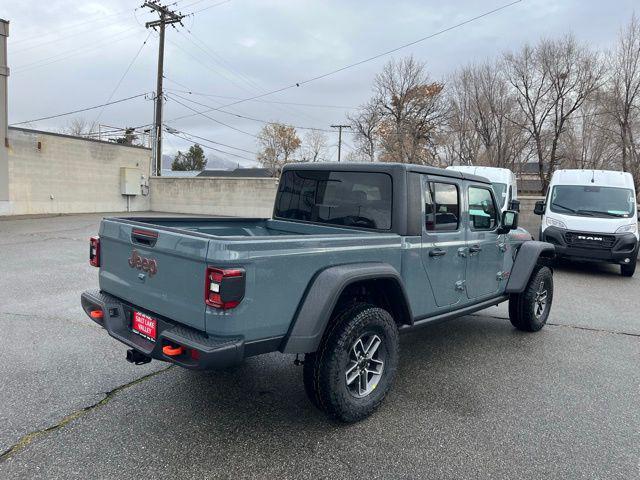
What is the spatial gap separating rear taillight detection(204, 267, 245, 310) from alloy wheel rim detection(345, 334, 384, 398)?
998mm

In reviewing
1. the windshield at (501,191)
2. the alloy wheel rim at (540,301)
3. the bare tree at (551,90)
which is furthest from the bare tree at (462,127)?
the alloy wheel rim at (540,301)

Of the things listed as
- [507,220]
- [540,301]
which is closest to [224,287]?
[507,220]

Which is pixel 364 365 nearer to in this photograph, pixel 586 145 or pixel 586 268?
pixel 586 268

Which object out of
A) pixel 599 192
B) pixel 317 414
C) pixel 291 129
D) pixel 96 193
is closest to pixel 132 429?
pixel 317 414

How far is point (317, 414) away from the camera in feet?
10.9

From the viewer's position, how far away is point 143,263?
3090 millimetres

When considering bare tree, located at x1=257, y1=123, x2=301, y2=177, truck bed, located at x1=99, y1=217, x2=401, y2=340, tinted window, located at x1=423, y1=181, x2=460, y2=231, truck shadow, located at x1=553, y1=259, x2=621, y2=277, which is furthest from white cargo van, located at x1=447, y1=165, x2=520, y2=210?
bare tree, located at x1=257, y1=123, x2=301, y2=177

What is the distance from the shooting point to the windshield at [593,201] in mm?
9945

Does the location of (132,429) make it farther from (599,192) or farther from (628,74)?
(628,74)

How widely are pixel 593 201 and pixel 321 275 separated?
9580mm

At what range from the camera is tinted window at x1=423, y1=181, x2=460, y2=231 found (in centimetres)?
379

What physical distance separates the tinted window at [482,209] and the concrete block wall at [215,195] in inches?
717

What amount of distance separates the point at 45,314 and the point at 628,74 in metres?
23.6

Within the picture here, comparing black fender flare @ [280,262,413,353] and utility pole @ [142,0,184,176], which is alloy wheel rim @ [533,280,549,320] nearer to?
black fender flare @ [280,262,413,353]
